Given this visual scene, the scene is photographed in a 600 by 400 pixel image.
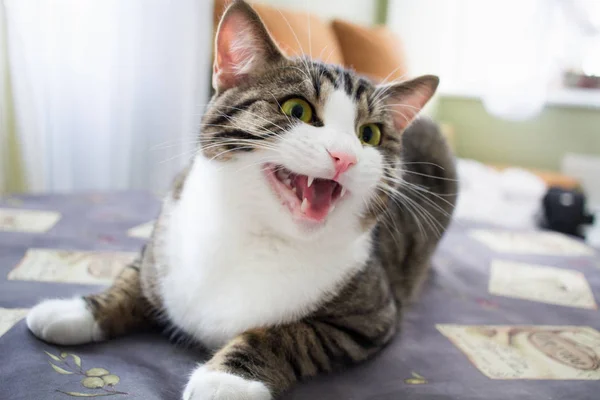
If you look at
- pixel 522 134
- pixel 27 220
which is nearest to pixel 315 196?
pixel 27 220

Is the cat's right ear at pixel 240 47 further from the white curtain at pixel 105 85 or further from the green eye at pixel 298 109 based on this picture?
the white curtain at pixel 105 85

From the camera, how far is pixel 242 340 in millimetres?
756

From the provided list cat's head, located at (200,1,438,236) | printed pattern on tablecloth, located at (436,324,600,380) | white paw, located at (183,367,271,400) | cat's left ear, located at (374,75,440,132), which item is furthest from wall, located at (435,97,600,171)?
white paw, located at (183,367,271,400)

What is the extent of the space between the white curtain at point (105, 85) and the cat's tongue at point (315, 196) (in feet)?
3.62

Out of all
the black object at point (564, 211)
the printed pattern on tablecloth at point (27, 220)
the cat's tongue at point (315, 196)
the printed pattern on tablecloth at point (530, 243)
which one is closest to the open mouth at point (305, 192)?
the cat's tongue at point (315, 196)

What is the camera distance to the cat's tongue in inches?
29.4

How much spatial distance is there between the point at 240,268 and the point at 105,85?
1.59 m

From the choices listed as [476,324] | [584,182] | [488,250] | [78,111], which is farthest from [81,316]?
[584,182]

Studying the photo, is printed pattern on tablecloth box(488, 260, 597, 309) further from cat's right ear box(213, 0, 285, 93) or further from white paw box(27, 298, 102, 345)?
white paw box(27, 298, 102, 345)

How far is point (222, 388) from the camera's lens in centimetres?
64

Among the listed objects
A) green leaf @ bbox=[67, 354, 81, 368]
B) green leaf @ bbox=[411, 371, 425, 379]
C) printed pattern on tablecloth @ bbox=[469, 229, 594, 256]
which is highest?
green leaf @ bbox=[67, 354, 81, 368]

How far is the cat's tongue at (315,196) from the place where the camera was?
75 cm

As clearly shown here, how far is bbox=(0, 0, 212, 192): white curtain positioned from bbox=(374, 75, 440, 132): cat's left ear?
3.32 feet

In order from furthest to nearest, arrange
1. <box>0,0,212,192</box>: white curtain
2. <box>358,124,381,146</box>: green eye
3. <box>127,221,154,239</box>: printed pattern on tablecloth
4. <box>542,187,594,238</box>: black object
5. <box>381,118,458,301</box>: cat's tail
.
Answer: <box>542,187,594,238</box>: black object, <box>0,0,212,192</box>: white curtain, <box>127,221,154,239</box>: printed pattern on tablecloth, <box>381,118,458,301</box>: cat's tail, <box>358,124,381,146</box>: green eye
